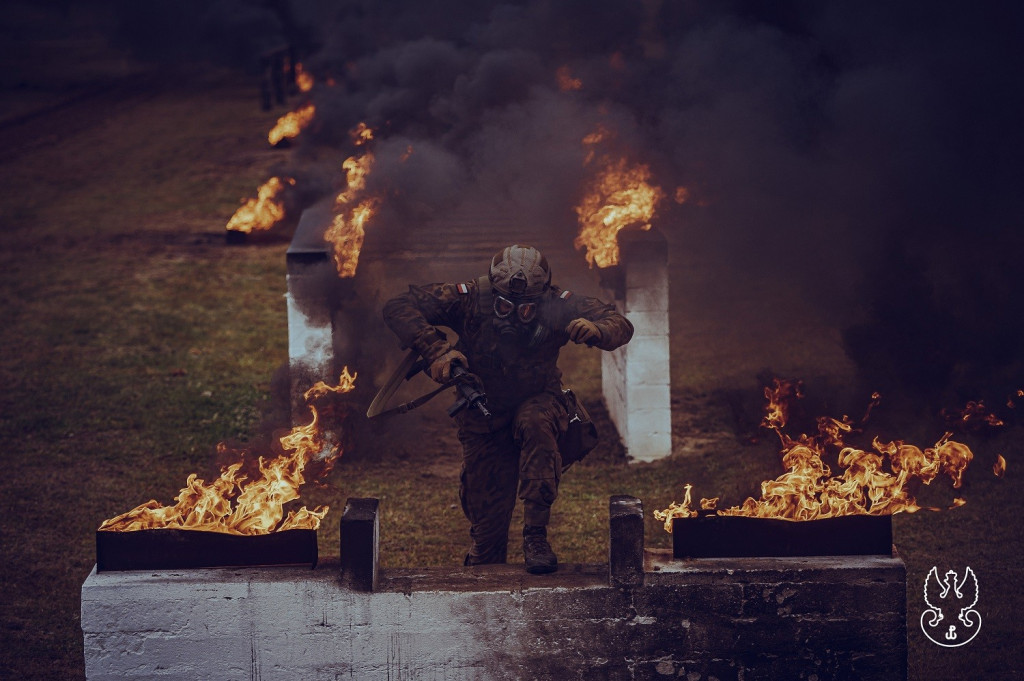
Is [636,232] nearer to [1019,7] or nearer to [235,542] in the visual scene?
[1019,7]

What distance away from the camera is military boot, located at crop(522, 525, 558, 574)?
6.35 metres

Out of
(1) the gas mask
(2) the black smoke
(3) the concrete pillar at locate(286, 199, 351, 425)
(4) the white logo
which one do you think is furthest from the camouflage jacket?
(3) the concrete pillar at locate(286, 199, 351, 425)

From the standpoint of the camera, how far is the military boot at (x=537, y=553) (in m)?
6.35

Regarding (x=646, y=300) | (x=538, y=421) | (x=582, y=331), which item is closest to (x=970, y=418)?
(x=646, y=300)

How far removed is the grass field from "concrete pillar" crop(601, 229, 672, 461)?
336 mm

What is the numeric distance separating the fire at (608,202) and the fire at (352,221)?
199cm

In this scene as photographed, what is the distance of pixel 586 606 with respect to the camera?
6.14m

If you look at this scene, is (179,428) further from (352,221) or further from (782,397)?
(782,397)

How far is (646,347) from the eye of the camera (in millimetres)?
11086

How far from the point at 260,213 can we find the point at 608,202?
1079 centimetres

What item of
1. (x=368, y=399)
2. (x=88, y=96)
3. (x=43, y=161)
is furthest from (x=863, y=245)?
(x=88, y=96)

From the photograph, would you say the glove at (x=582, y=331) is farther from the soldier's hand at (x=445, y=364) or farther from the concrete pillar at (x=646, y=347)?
the concrete pillar at (x=646, y=347)

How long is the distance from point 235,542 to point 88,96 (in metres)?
29.0

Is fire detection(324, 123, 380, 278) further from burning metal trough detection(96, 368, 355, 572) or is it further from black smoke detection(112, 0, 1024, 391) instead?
burning metal trough detection(96, 368, 355, 572)
